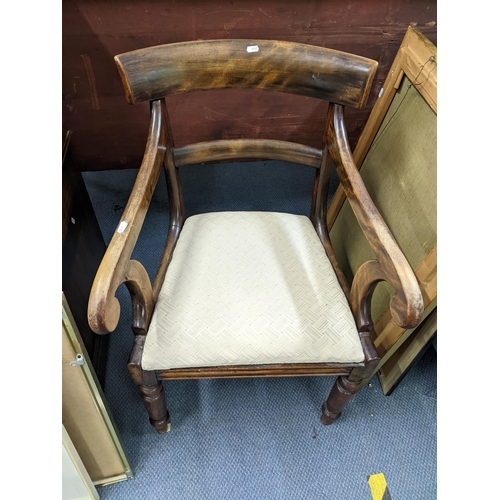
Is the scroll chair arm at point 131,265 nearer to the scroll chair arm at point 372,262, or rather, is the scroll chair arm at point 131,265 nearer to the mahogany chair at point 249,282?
the mahogany chair at point 249,282

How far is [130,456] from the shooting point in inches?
39.8

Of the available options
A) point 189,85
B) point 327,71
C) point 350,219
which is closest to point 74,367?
point 189,85

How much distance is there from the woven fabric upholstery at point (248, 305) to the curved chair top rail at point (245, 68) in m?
0.32

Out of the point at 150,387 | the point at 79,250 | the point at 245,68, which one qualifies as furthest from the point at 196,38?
the point at 150,387

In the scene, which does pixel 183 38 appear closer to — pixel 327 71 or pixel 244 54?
pixel 244 54

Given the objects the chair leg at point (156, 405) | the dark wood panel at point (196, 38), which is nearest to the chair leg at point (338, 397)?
the chair leg at point (156, 405)

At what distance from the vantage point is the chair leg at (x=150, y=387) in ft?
2.45

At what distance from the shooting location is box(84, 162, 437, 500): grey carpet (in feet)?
3.23

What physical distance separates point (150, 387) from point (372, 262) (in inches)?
19.5

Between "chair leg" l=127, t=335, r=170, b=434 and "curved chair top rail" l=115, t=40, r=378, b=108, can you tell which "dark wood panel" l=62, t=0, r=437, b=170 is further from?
"chair leg" l=127, t=335, r=170, b=434

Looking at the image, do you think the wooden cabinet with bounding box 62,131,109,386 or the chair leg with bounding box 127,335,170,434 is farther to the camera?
the wooden cabinet with bounding box 62,131,109,386

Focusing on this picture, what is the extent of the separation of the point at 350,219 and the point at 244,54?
0.57 metres

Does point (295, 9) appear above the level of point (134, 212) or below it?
above

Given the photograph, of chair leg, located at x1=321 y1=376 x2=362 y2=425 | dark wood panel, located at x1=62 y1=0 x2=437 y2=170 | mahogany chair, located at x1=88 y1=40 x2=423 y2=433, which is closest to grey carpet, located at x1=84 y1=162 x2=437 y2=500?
chair leg, located at x1=321 y1=376 x2=362 y2=425
